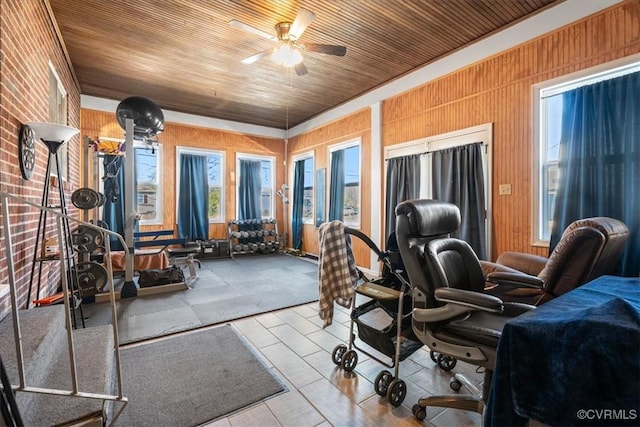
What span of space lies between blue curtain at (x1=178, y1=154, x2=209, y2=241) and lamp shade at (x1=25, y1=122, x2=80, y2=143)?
3905mm

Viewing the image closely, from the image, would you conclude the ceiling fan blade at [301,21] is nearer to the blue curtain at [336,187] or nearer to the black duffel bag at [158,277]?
the blue curtain at [336,187]

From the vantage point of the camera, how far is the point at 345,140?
5.77 meters

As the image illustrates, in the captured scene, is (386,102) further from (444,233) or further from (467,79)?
(444,233)

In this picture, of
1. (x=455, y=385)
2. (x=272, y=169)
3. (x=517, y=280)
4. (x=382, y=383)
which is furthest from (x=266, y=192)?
(x=517, y=280)

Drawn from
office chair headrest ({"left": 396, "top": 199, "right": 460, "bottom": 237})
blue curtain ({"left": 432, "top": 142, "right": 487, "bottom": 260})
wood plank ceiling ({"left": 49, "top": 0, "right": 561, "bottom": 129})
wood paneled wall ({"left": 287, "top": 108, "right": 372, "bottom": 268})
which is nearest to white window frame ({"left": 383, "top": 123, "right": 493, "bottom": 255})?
blue curtain ({"left": 432, "top": 142, "right": 487, "bottom": 260})

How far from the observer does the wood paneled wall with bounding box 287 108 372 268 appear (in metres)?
5.27

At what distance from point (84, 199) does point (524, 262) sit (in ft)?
15.8

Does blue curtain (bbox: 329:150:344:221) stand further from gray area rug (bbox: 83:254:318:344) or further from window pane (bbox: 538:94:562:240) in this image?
window pane (bbox: 538:94:562:240)

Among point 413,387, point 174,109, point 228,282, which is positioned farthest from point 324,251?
point 174,109

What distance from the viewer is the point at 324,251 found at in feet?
6.84

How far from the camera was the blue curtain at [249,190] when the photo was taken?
712 centimetres

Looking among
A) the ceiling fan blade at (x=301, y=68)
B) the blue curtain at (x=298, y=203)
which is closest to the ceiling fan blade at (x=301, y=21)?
the ceiling fan blade at (x=301, y=68)

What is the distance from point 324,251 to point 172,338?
1.71 meters

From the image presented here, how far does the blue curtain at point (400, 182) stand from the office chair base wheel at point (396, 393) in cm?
264
